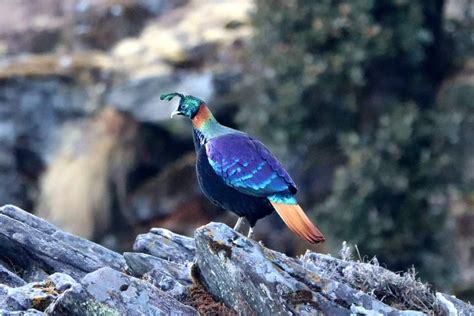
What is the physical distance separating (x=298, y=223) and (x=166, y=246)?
1933mm

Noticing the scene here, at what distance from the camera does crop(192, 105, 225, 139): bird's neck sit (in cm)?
938

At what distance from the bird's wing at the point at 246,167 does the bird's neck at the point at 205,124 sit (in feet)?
0.34

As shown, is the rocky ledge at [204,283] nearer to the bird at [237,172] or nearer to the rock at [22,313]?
the rock at [22,313]

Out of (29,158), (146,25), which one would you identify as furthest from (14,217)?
(146,25)

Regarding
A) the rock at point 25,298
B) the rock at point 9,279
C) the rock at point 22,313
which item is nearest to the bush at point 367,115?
the rock at point 9,279

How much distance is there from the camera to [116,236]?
20.9 meters

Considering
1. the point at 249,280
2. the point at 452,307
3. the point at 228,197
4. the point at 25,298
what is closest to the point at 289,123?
the point at 228,197

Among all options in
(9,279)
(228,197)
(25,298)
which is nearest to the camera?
(25,298)

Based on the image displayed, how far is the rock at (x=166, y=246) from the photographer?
1005 cm

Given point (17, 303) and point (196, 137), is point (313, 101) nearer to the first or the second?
point (196, 137)

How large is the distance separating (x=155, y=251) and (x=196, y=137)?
4.20ft

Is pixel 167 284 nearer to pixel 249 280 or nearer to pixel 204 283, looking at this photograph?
pixel 204 283

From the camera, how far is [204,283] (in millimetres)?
8844

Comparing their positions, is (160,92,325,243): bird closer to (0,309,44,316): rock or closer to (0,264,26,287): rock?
(0,264,26,287): rock
